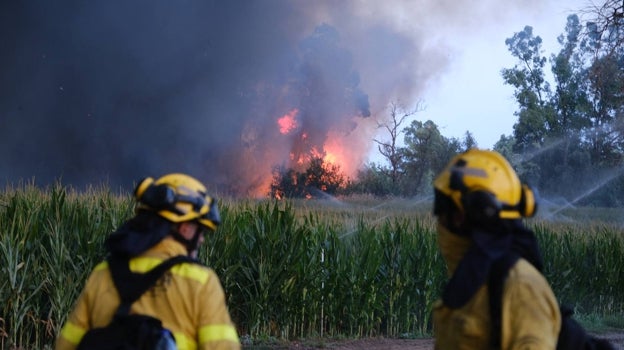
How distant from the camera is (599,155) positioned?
40281 mm

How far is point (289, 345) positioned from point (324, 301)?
989 millimetres

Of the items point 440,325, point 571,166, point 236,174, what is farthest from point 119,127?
point 440,325

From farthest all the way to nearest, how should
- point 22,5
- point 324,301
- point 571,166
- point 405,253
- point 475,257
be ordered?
point 571,166 → point 22,5 → point 405,253 → point 324,301 → point 475,257

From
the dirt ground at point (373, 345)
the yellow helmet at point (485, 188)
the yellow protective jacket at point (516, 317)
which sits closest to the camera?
the yellow protective jacket at point (516, 317)

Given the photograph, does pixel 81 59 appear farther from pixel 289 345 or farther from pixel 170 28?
pixel 289 345

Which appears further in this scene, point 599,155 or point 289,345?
point 599,155

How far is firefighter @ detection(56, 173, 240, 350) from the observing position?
10.2 ft

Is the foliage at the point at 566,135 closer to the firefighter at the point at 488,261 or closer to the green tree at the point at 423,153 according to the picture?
the green tree at the point at 423,153

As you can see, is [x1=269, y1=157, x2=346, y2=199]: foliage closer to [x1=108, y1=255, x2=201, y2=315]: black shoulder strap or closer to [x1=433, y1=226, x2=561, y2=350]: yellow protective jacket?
[x1=108, y1=255, x2=201, y2=315]: black shoulder strap

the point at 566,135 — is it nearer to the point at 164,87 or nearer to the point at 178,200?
the point at 164,87

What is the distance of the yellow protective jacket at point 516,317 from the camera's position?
2691 millimetres

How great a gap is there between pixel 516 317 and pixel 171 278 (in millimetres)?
1250

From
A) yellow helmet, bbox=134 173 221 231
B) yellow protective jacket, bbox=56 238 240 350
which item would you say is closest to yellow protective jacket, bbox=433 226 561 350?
yellow protective jacket, bbox=56 238 240 350

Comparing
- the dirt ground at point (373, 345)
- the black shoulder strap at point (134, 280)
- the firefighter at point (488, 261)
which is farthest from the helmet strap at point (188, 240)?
the dirt ground at point (373, 345)
